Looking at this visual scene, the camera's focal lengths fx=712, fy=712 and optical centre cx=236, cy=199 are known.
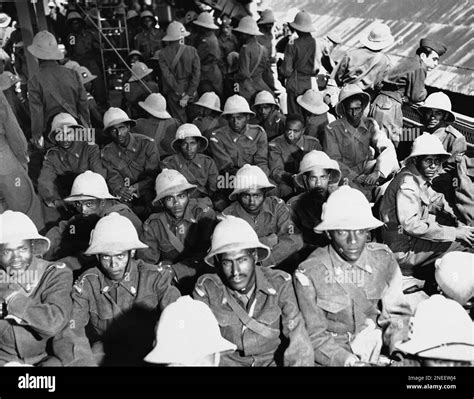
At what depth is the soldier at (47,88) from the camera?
7.66 m

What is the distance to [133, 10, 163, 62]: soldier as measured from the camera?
39.9ft

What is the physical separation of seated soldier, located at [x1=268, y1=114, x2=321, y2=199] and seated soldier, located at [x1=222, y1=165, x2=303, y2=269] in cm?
135

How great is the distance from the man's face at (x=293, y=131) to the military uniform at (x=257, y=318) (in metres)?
3.28

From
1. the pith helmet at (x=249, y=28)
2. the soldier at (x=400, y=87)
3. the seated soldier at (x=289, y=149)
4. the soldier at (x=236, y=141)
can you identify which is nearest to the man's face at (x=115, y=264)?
the seated soldier at (x=289, y=149)

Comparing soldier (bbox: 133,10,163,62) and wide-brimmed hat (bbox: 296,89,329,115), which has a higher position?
soldier (bbox: 133,10,163,62)

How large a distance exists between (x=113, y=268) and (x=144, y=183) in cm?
273

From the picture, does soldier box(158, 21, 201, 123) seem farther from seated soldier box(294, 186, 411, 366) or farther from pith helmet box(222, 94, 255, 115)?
seated soldier box(294, 186, 411, 366)

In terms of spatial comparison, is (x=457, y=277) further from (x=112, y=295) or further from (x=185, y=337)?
(x=112, y=295)

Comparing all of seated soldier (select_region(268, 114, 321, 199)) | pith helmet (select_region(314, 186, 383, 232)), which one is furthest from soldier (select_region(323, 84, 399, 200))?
pith helmet (select_region(314, 186, 383, 232))

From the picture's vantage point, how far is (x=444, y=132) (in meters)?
6.83

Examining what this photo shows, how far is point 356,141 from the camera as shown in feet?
23.9

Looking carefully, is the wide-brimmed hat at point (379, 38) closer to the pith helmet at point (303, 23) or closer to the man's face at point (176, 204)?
the pith helmet at point (303, 23)

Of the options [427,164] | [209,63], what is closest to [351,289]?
[427,164]

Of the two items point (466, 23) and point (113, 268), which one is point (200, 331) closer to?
point (113, 268)
